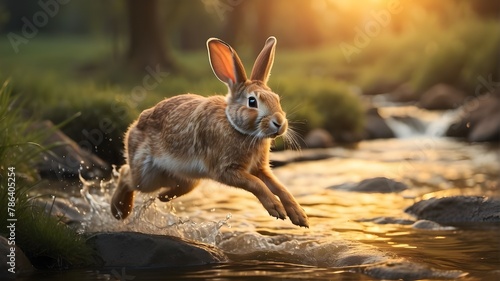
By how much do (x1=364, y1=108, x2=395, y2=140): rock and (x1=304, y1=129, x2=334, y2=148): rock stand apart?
1.93 m

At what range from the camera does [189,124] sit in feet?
24.2

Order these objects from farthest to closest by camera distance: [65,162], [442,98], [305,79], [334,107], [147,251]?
1. [442,98]
2. [305,79]
3. [334,107]
4. [65,162]
5. [147,251]

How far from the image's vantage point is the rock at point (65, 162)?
11.7 meters

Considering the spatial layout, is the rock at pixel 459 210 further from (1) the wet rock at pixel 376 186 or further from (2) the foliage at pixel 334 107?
(2) the foliage at pixel 334 107

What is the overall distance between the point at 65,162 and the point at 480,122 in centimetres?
1012

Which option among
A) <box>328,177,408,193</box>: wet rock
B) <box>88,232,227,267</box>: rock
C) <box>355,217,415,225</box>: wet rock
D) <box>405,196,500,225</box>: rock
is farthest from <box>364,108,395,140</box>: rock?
<box>88,232,227,267</box>: rock

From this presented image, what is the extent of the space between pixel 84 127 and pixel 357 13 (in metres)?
42.4

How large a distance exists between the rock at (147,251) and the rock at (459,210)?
9.60 ft

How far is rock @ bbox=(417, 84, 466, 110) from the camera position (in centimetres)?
2289

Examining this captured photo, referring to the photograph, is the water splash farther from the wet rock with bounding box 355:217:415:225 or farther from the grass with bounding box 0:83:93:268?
the wet rock with bounding box 355:217:415:225

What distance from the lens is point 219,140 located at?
704cm

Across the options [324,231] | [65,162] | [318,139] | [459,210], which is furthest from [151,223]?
[318,139]

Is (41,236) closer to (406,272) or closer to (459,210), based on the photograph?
(406,272)

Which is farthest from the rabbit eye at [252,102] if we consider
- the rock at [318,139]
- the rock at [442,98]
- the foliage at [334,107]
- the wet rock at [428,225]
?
the rock at [442,98]
